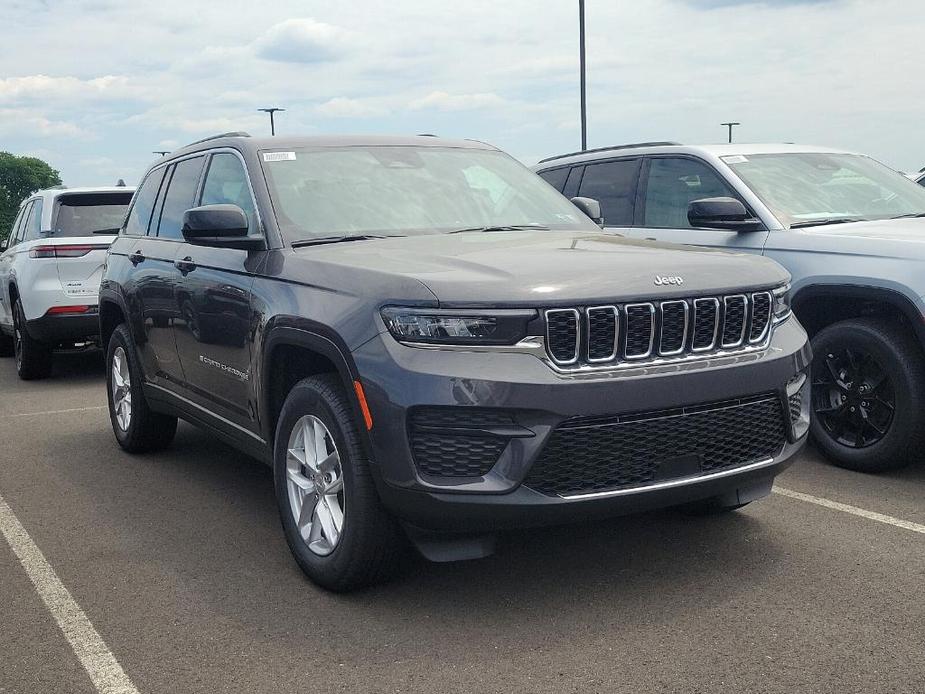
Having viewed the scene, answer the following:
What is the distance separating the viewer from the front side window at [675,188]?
7023mm

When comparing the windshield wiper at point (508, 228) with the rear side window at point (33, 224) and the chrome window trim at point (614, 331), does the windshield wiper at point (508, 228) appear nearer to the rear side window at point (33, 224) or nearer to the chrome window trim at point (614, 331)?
the chrome window trim at point (614, 331)

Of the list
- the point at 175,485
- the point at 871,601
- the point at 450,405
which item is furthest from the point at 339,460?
the point at 175,485

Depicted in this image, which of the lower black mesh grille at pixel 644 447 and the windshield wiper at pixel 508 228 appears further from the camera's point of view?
the windshield wiper at pixel 508 228

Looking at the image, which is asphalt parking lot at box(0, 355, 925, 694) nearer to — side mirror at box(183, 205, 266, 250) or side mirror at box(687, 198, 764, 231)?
side mirror at box(183, 205, 266, 250)

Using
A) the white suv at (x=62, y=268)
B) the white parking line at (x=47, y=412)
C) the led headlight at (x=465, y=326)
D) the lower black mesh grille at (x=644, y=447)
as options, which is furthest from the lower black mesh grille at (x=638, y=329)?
the white suv at (x=62, y=268)

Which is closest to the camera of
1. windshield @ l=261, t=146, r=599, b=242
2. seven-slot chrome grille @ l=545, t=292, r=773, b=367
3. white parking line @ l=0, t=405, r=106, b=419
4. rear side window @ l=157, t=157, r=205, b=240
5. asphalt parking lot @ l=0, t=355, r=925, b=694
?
asphalt parking lot @ l=0, t=355, r=925, b=694

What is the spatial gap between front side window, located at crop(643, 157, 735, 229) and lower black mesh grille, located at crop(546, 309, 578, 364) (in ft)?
11.4

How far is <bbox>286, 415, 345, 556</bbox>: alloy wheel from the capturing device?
4.18 m

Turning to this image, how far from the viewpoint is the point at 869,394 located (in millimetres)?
5867

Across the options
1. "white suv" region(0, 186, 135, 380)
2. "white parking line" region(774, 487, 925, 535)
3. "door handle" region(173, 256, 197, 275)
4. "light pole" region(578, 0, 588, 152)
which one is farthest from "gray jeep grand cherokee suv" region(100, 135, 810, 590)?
"light pole" region(578, 0, 588, 152)

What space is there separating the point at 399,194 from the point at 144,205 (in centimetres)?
242

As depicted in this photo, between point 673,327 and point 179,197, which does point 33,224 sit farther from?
point 673,327

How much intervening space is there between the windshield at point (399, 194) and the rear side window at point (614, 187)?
204 cm

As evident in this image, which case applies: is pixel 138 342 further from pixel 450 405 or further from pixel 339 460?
pixel 450 405
